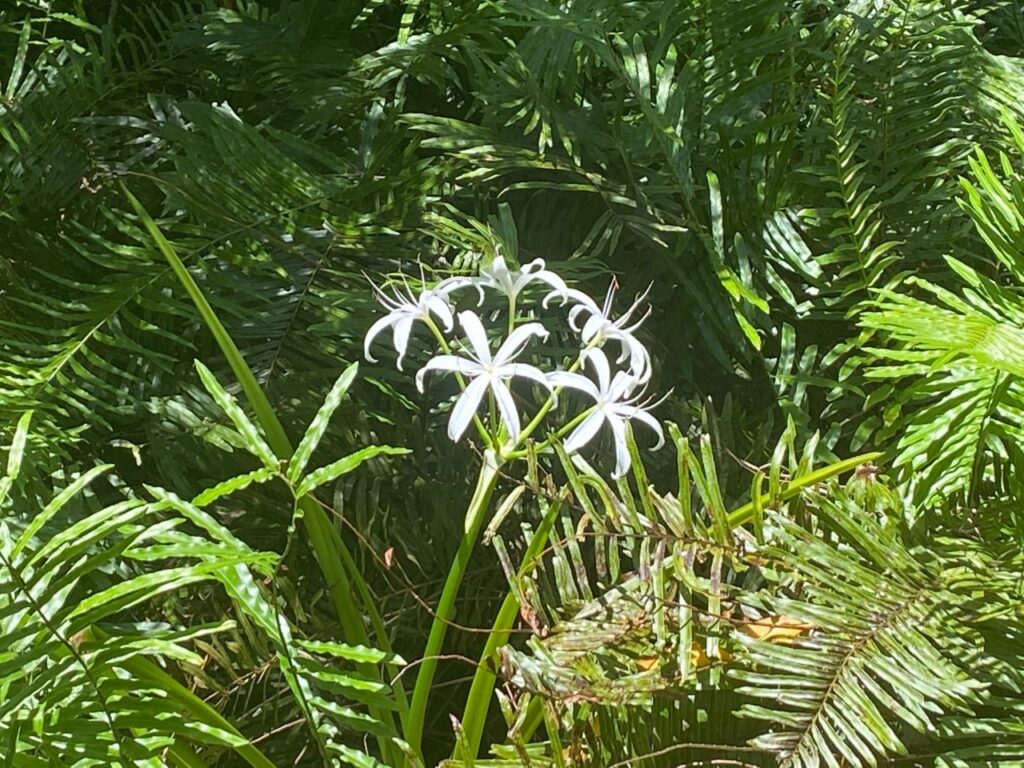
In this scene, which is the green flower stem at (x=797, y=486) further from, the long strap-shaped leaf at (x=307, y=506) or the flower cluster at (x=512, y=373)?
the long strap-shaped leaf at (x=307, y=506)

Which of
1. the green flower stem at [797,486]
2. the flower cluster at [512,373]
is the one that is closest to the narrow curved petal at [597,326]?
the flower cluster at [512,373]

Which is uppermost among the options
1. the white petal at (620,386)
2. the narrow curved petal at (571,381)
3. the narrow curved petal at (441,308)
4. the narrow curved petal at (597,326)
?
the narrow curved petal at (441,308)

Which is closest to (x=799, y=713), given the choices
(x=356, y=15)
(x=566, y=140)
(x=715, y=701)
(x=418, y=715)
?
(x=715, y=701)

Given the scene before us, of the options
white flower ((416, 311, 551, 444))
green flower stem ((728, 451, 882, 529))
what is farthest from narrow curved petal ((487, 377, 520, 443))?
green flower stem ((728, 451, 882, 529))

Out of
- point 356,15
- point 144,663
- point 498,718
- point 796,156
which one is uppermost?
point 356,15

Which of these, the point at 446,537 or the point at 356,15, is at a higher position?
the point at 356,15

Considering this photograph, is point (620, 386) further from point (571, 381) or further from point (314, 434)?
point (314, 434)

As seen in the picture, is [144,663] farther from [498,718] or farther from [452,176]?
[452,176]
